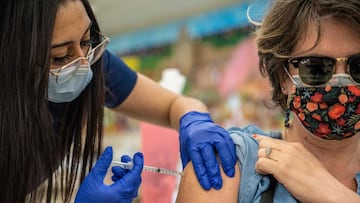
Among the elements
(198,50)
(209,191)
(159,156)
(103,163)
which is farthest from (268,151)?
(198,50)

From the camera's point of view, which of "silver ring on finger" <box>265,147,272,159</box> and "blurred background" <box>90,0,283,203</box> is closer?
"silver ring on finger" <box>265,147,272,159</box>

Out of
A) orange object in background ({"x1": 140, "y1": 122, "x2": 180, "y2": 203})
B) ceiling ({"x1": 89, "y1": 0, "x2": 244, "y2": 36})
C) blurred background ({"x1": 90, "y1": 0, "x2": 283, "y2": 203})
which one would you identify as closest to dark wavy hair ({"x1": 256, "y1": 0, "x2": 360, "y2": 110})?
orange object in background ({"x1": 140, "y1": 122, "x2": 180, "y2": 203})

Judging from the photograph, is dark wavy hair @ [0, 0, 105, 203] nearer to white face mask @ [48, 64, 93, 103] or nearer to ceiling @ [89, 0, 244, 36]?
white face mask @ [48, 64, 93, 103]

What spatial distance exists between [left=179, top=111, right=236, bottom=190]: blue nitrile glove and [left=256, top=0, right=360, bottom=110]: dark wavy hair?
0.25 meters

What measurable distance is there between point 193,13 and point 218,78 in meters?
0.87

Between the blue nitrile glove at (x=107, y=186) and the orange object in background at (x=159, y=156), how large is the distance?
1.06 metres

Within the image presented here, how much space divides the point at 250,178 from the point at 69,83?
2.01ft

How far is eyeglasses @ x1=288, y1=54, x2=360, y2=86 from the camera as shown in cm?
Result: 134

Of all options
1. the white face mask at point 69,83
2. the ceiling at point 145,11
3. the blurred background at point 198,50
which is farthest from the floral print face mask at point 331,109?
the ceiling at point 145,11

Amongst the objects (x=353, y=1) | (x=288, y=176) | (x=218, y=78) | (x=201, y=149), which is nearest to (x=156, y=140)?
(x=201, y=149)

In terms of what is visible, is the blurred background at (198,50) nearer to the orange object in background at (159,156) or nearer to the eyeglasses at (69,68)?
the orange object in background at (159,156)

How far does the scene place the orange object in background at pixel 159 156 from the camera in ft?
8.27

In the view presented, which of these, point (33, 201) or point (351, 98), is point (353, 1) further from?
point (33, 201)

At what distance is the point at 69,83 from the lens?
1.49 meters
